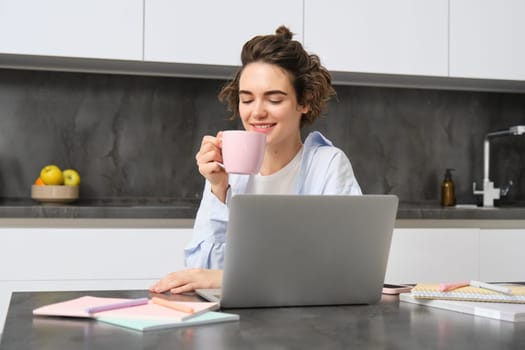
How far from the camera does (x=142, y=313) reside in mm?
971

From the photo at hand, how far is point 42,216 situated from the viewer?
2.42m

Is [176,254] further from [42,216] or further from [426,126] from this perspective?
[426,126]

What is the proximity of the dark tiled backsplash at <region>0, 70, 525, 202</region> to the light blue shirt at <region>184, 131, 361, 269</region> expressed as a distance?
131 cm

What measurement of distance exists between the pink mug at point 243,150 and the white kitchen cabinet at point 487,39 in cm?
199

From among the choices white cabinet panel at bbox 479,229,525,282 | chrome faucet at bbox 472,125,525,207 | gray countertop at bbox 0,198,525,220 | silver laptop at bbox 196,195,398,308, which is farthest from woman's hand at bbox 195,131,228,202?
chrome faucet at bbox 472,125,525,207

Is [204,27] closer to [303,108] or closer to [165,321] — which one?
[303,108]

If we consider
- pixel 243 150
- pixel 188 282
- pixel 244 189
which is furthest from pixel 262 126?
pixel 188 282

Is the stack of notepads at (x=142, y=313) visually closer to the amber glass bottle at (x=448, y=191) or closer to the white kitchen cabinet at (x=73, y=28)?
the white kitchen cabinet at (x=73, y=28)

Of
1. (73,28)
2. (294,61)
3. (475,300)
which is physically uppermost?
(73,28)

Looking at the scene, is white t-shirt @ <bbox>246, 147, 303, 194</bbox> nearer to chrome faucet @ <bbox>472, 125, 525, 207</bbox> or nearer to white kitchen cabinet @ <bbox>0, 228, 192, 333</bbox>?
white kitchen cabinet @ <bbox>0, 228, 192, 333</bbox>

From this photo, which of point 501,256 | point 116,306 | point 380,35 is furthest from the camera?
point 380,35

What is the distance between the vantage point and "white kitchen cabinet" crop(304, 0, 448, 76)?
9.56ft

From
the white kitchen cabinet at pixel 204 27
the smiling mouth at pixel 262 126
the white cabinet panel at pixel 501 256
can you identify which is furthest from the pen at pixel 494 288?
the white kitchen cabinet at pixel 204 27

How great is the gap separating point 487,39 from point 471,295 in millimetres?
2164
